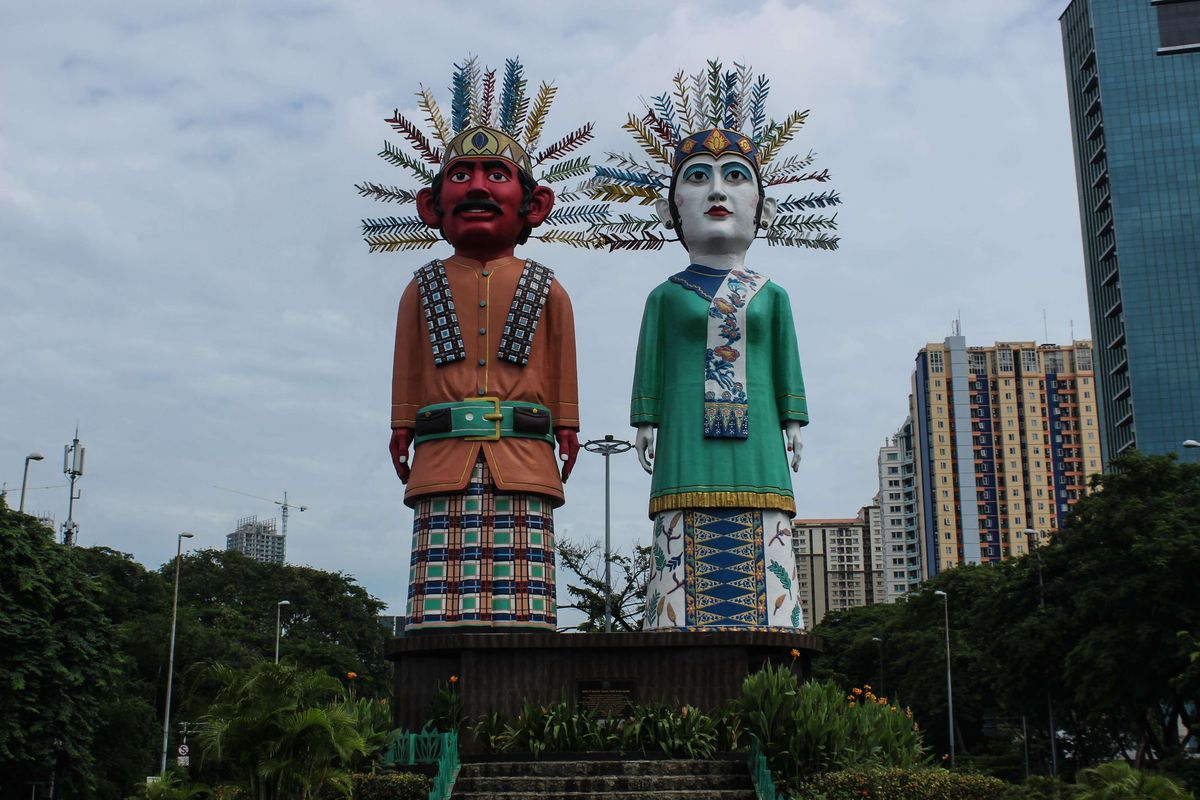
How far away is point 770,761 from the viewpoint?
14.5 m

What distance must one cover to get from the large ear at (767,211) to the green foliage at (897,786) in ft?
29.8

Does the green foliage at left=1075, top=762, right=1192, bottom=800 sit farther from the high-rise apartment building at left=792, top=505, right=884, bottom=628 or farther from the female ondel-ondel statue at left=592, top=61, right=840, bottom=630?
the high-rise apartment building at left=792, top=505, right=884, bottom=628

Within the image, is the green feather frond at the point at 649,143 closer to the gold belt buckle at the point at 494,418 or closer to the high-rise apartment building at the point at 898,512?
the gold belt buckle at the point at 494,418

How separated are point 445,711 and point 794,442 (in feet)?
20.7

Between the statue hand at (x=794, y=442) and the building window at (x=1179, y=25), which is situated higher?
the building window at (x=1179, y=25)

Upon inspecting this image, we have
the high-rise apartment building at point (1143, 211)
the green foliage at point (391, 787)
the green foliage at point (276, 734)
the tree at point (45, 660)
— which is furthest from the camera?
the high-rise apartment building at point (1143, 211)

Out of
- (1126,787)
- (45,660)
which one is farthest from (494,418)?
(1126,787)

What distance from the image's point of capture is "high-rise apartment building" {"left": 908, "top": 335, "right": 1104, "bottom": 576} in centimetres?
8006

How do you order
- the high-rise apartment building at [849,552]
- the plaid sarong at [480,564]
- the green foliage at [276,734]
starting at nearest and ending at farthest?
the green foliage at [276,734] → the plaid sarong at [480,564] → the high-rise apartment building at [849,552]

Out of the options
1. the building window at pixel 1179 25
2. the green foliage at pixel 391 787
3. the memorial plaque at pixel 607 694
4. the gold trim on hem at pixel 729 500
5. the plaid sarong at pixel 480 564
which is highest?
the building window at pixel 1179 25

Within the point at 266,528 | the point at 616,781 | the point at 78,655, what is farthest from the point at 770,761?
the point at 266,528

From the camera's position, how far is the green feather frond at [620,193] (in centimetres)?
2073

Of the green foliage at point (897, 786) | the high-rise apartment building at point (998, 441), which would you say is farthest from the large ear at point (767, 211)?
the high-rise apartment building at point (998, 441)

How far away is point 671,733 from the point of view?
15.2m
